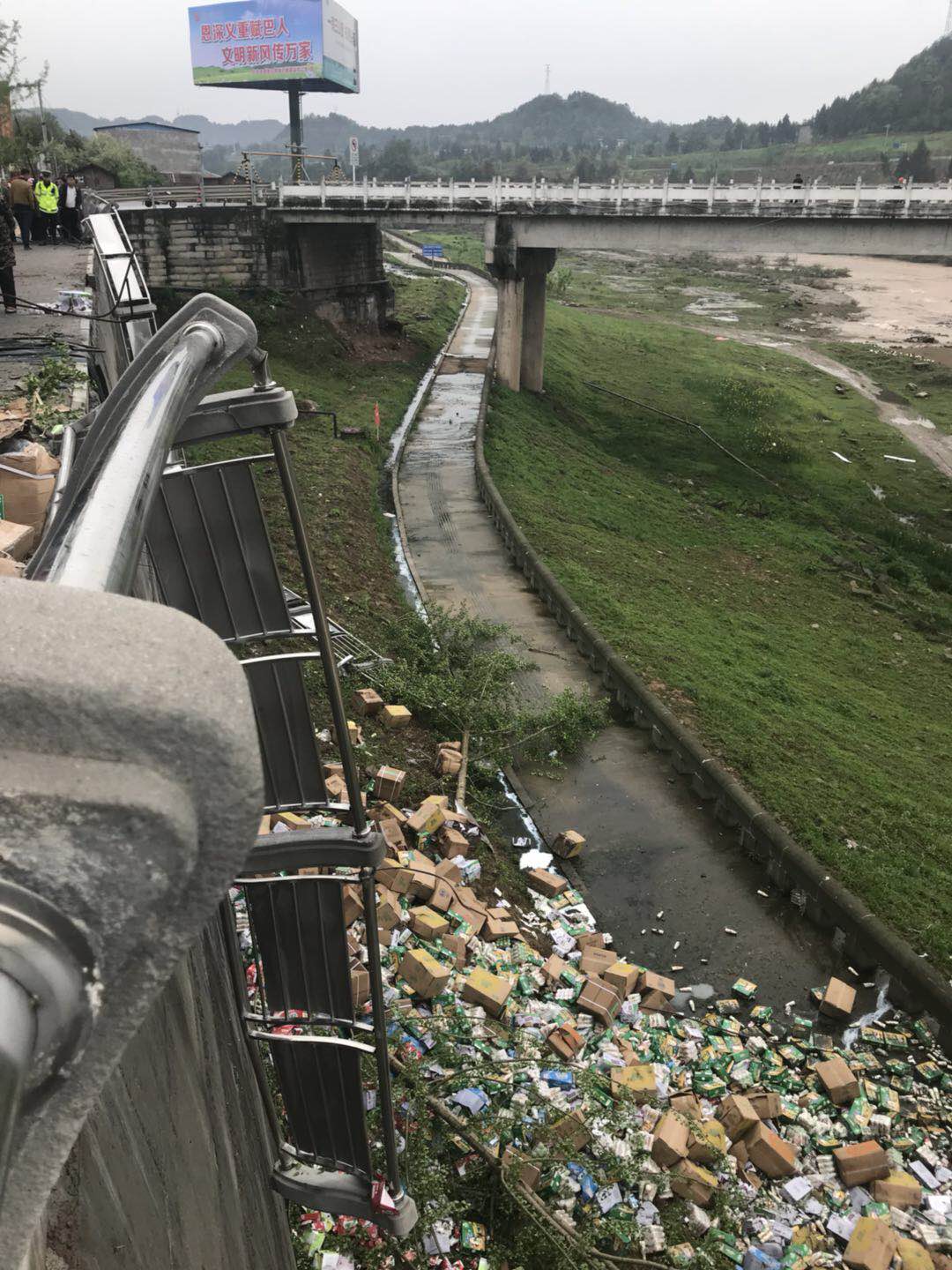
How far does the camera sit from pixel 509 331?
31.3 metres

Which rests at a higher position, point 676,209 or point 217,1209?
point 676,209

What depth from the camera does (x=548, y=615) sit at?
56.0 ft

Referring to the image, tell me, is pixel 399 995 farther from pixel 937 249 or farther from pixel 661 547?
pixel 937 249

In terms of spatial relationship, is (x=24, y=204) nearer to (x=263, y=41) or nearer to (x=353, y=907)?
(x=353, y=907)

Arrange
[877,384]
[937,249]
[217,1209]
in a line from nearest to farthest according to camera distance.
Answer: [217,1209] → [937,249] → [877,384]

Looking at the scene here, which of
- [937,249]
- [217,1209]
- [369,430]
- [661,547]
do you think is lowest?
[661,547]

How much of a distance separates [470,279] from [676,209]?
36418mm

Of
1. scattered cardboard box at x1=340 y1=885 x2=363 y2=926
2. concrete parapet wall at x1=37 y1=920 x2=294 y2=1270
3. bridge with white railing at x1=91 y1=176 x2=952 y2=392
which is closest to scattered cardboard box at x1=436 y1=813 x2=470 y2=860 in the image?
scattered cardboard box at x1=340 y1=885 x2=363 y2=926

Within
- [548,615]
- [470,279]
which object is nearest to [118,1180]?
[548,615]

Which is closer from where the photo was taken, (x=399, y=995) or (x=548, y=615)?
(x=399, y=995)

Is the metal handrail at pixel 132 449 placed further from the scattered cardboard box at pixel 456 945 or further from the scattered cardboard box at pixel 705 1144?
the scattered cardboard box at pixel 456 945

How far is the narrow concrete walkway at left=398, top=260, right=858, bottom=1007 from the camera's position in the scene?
31.5 ft

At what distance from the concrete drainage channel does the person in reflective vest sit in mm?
13291

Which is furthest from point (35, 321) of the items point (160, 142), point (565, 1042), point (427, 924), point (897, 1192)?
point (160, 142)
